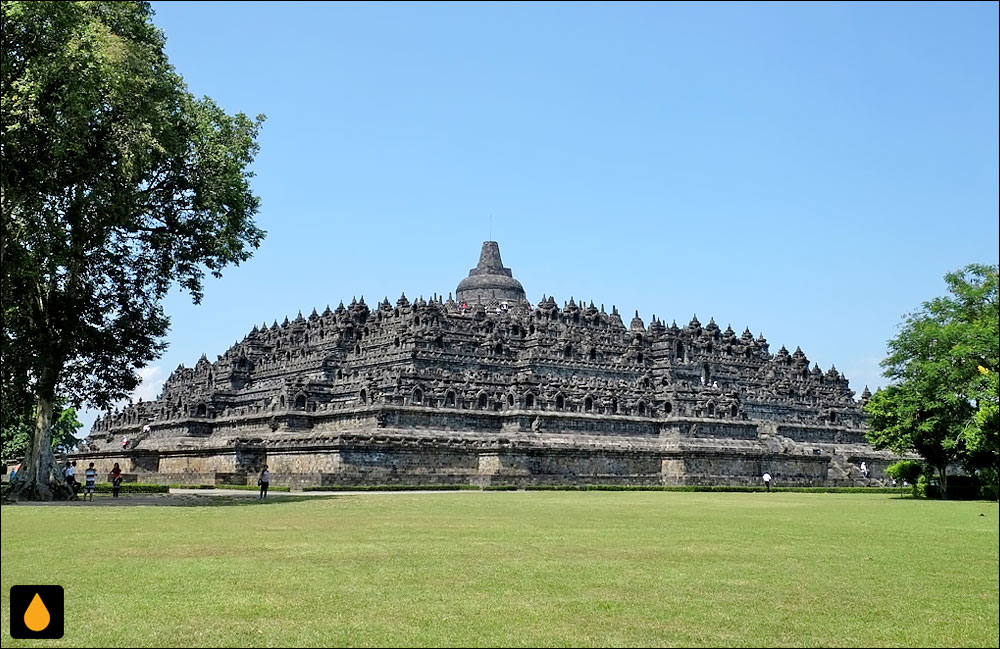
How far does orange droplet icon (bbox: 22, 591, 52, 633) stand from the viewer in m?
5.01

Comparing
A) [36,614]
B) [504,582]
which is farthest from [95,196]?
[36,614]

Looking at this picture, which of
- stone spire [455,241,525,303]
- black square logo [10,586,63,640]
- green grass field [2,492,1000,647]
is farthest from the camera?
stone spire [455,241,525,303]

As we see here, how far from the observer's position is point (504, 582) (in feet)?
48.3

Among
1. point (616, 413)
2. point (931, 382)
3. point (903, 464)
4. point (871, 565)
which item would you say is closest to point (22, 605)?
point (871, 565)

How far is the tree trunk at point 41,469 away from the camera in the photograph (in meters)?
37.1

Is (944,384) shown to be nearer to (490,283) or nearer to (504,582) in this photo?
(504,582)

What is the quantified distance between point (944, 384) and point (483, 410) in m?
30.2

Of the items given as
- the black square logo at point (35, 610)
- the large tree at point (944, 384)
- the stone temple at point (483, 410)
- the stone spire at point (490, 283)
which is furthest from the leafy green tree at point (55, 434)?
the black square logo at point (35, 610)

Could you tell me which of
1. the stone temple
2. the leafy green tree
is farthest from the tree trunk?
the leafy green tree

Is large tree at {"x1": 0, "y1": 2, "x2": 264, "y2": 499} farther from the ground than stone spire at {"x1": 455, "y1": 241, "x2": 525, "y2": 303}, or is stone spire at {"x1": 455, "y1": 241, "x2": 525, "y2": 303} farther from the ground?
stone spire at {"x1": 455, "y1": 241, "x2": 525, "y2": 303}

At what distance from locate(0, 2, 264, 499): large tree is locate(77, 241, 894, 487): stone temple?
17396mm

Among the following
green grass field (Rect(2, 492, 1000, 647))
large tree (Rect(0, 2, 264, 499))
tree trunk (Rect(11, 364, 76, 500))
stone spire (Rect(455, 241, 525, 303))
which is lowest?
green grass field (Rect(2, 492, 1000, 647))

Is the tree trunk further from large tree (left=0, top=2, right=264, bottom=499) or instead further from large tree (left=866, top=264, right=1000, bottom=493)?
large tree (left=866, top=264, right=1000, bottom=493)

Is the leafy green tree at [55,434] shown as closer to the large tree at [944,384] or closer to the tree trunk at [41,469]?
the tree trunk at [41,469]
